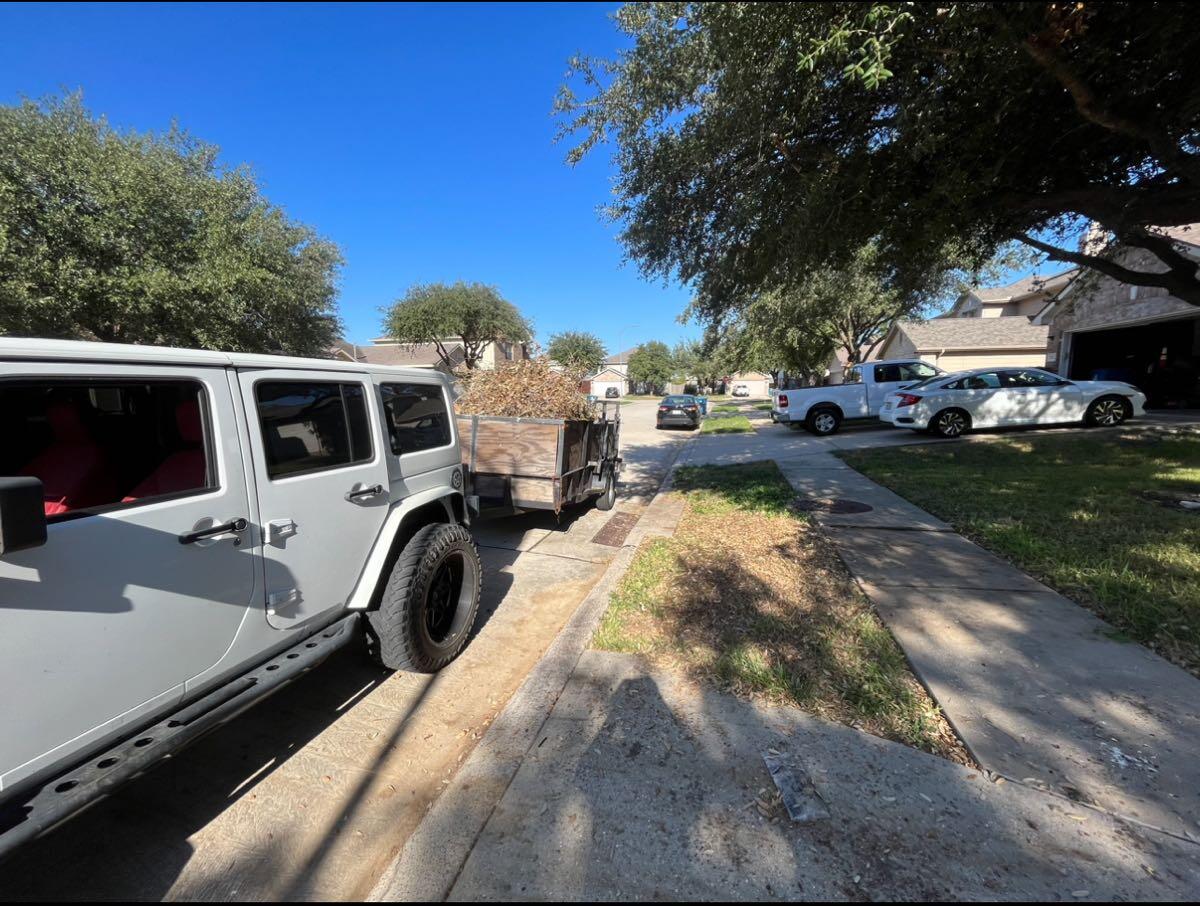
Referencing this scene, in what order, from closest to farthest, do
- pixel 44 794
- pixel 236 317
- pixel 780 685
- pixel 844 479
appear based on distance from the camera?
pixel 44 794
pixel 780 685
pixel 844 479
pixel 236 317

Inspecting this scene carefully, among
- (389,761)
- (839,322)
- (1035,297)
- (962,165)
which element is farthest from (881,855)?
(1035,297)

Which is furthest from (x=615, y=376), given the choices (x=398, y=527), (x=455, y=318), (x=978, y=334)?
(x=398, y=527)

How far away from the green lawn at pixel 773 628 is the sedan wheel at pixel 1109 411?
34.5 ft

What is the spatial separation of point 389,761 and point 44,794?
1267 millimetres

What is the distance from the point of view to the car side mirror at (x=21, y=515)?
1.23 meters

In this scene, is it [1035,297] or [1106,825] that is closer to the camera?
[1106,825]

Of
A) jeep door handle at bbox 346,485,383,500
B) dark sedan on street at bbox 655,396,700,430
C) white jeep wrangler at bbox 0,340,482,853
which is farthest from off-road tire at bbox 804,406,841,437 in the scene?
jeep door handle at bbox 346,485,383,500

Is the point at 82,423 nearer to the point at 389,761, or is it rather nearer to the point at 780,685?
the point at 389,761

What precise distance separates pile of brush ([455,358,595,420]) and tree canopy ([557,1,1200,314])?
7.53ft

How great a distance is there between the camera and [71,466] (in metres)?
1.96

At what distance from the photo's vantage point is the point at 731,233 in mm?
6105

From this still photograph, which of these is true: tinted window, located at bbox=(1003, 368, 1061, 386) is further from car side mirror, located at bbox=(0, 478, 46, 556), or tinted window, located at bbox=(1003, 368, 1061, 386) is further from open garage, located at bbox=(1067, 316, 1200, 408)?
car side mirror, located at bbox=(0, 478, 46, 556)

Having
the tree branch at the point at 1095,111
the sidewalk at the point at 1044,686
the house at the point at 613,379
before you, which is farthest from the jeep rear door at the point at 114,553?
the house at the point at 613,379

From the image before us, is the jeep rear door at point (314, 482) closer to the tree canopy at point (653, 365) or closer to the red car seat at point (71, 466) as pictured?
the red car seat at point (71, 466)
